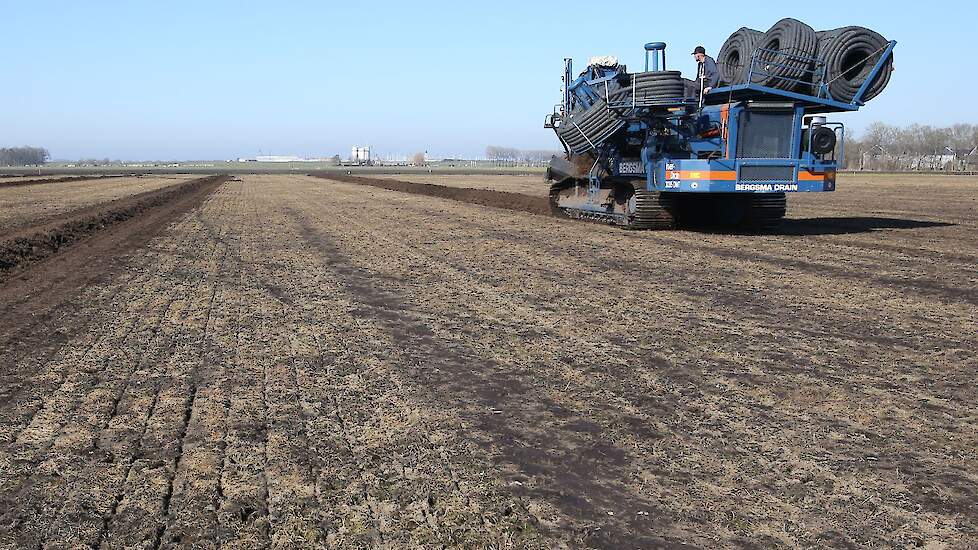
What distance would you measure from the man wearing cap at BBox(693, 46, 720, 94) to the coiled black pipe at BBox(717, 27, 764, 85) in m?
0.20

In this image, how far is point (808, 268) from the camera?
1029 centimetres

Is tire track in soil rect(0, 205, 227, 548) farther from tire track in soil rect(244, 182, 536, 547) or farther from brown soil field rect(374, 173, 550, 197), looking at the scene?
brown soil field rect(374, 173, 550, 197)

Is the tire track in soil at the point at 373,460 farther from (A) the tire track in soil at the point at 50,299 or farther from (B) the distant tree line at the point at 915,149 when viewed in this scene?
(B) the distant tree line at the point at 915,149

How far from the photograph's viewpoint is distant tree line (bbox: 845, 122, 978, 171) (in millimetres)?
109312

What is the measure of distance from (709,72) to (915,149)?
128 meters

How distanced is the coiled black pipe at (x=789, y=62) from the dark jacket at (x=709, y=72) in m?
0.94

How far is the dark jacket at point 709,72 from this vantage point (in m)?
14.8

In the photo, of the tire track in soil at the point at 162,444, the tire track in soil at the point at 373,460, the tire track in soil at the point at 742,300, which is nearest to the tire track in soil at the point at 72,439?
the tire track in soil at the point at 162,444

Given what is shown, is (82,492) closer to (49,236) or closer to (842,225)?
(49,236)

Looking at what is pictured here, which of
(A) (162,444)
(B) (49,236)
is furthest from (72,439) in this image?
(B) (49,236)

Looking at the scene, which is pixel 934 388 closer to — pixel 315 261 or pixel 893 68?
pixel 315 261

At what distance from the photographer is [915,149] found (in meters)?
123

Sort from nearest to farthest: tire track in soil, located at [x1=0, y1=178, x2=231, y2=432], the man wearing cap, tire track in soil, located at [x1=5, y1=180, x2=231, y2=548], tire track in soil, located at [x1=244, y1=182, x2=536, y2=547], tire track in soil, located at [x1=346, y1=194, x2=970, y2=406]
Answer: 1. tire track in soil, located at [x1=244, y1=182, x2=536, y2=547]
2. tire track in soil, located at [x1=5, y1=180, x2=231, y2=548]
3. tire track in soil, located at [x1=0, y1=178, x2=231, y2=432]
4. tire track in soil, located at [x1=346, y1=194, x2=970, y2=406]
5. the man wearing cap

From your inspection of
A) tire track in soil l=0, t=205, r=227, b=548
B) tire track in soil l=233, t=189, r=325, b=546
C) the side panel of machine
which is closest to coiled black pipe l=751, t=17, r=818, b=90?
the side panel of machine
